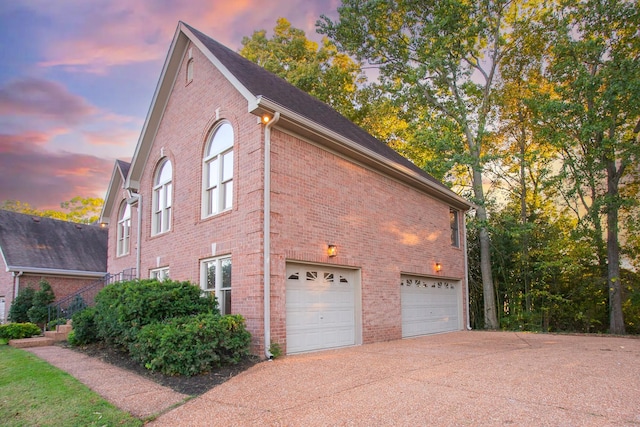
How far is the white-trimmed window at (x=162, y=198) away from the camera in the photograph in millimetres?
13086

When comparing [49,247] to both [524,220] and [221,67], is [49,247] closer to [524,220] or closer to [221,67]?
[221,67]

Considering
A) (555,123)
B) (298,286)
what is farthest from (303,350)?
(555,123)

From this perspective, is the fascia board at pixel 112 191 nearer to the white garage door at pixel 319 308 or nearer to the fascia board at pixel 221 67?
the fascia board at pixel 221 67

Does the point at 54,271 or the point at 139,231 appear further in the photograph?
the point at 54,271

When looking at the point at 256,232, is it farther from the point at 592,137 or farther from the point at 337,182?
the point at 592,137

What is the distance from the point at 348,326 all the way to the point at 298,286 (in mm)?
1942

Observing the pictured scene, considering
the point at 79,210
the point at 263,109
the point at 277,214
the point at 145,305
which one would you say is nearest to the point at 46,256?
the point at 145,305

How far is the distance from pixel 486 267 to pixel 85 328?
48.6ft

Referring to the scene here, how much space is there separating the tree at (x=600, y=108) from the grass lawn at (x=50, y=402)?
16.6m

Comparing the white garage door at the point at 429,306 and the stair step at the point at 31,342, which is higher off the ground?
the white garage door at the point at 429,306

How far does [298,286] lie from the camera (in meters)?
9.54

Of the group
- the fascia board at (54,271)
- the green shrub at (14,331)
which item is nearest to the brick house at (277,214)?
the green shrub at (14,331)

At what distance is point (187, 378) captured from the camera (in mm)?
6941

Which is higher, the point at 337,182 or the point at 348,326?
the point at 337,182
